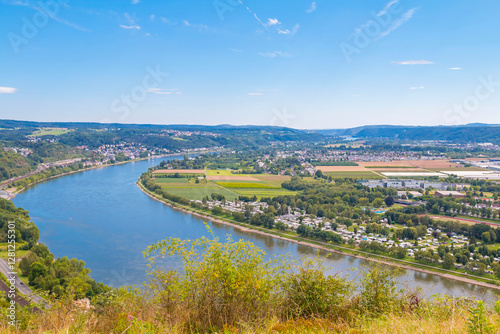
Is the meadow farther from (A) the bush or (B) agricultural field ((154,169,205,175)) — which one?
(A) the bush

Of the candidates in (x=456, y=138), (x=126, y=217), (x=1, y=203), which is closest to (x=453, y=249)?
(x=126, y=217)

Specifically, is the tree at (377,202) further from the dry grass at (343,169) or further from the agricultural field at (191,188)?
the dry grass at (343,169)

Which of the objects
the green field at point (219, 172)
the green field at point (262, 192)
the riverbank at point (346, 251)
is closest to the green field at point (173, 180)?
the green field at point (219, 172)

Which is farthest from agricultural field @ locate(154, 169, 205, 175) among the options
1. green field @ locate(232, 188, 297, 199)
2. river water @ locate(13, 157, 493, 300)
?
green field @ locate(232, 188, 297, 199)

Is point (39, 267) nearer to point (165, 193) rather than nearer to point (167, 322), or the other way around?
point (167, 322)

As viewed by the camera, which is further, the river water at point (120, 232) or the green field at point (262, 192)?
the green field at point (262, 192)

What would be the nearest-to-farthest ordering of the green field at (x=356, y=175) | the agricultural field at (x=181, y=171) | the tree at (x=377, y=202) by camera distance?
1. the tree at (x=377, y=202)
2. the green field at (x=356, y=175)
3. the agricultural field at (x=181, y=171)

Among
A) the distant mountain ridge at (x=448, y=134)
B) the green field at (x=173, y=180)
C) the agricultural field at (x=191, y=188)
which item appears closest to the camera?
the agricultural field at (x=191, y=188)
